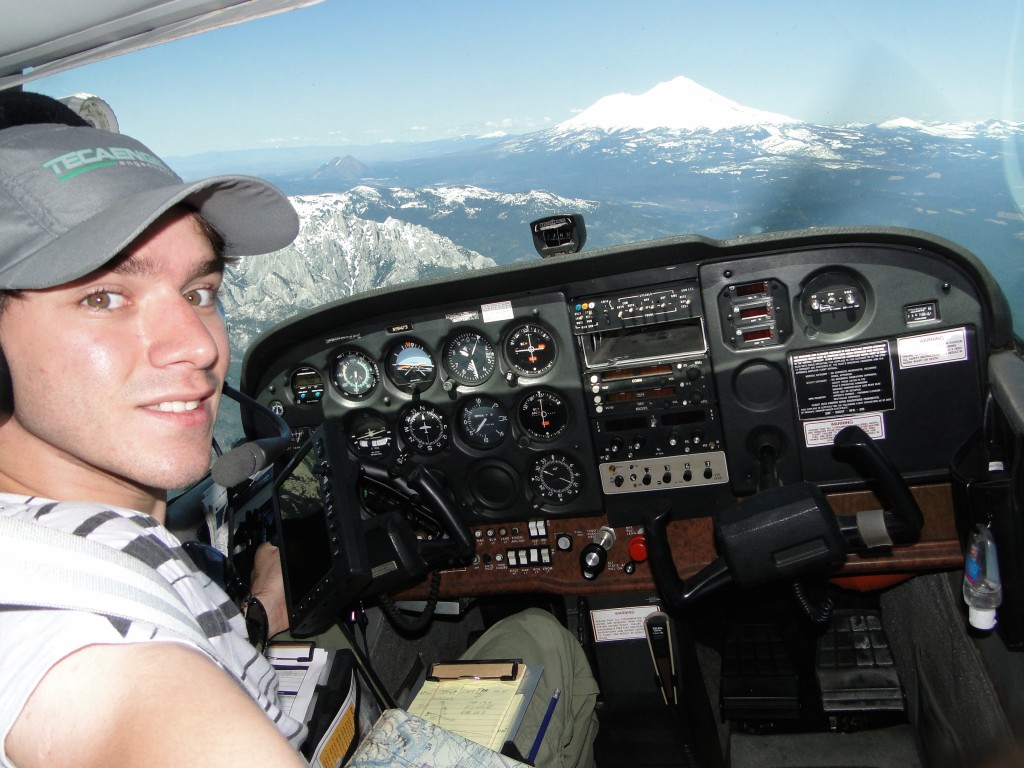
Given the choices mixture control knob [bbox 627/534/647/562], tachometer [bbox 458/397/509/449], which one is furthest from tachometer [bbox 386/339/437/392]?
mixture control knob [bbox 627/534/647/562]

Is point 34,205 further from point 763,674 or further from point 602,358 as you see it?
point 763,674

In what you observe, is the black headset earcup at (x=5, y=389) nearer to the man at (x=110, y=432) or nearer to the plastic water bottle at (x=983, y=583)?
the man at (x=110, y=432)

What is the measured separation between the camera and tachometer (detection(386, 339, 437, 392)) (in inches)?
125

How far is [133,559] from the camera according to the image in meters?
0.83

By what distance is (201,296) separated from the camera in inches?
57.3

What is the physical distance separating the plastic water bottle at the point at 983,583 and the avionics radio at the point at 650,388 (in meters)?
0.93

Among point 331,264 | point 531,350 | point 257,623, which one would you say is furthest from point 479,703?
point 331,264

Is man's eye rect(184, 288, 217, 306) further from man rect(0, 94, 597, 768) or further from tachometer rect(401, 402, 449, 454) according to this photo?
tachometer rect(401, 402, 449, 454)

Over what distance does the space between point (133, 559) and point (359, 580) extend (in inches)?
55.8

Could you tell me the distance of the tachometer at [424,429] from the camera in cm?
326

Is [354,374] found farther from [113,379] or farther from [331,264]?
[113,379]

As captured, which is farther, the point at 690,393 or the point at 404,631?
the point at 404,631

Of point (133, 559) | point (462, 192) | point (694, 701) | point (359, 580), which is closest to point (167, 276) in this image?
point (133, 559)

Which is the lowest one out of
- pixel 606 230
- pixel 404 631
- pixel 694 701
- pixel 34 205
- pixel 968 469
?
pixel 694 701
